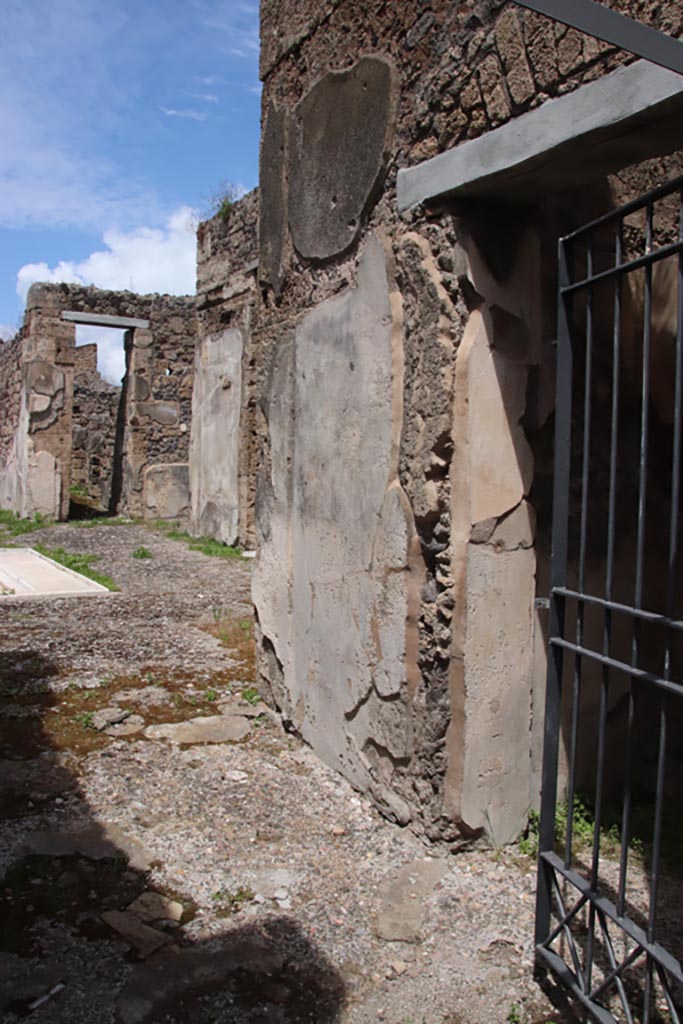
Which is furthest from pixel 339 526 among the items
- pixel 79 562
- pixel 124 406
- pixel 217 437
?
pixel 124 406

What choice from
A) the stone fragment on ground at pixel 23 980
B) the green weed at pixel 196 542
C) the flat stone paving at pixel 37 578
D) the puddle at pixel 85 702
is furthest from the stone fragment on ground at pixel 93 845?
the green weed at pixel 196 542

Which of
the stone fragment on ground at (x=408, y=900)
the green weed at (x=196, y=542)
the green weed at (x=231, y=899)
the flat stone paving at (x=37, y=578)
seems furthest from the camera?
the green weed at (x=196, y=542)

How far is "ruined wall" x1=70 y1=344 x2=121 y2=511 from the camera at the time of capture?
683 inches

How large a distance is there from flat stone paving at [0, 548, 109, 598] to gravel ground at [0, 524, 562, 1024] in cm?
266

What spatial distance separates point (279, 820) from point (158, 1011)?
101 centimetres

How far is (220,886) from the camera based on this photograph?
2.51 m

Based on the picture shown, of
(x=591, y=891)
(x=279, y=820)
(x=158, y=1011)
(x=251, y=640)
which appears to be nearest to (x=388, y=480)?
(x=279, y=820)

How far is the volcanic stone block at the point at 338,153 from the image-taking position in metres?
2.94

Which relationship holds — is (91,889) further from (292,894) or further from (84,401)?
(84,401)

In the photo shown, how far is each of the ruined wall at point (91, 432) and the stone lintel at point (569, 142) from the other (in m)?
15.0

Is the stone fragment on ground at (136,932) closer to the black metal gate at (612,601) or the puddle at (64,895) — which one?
the puddle at (64,895)

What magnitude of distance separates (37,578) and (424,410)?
5755 millimetres

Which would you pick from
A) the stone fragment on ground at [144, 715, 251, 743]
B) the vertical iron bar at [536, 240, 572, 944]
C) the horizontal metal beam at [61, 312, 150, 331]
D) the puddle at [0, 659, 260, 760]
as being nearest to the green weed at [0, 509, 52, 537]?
the horizontal metal beam at [61, 312, 150, 331]

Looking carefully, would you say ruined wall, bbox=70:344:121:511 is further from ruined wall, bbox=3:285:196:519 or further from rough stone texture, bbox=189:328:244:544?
rough stone texture, bbox=189:328:244:544
